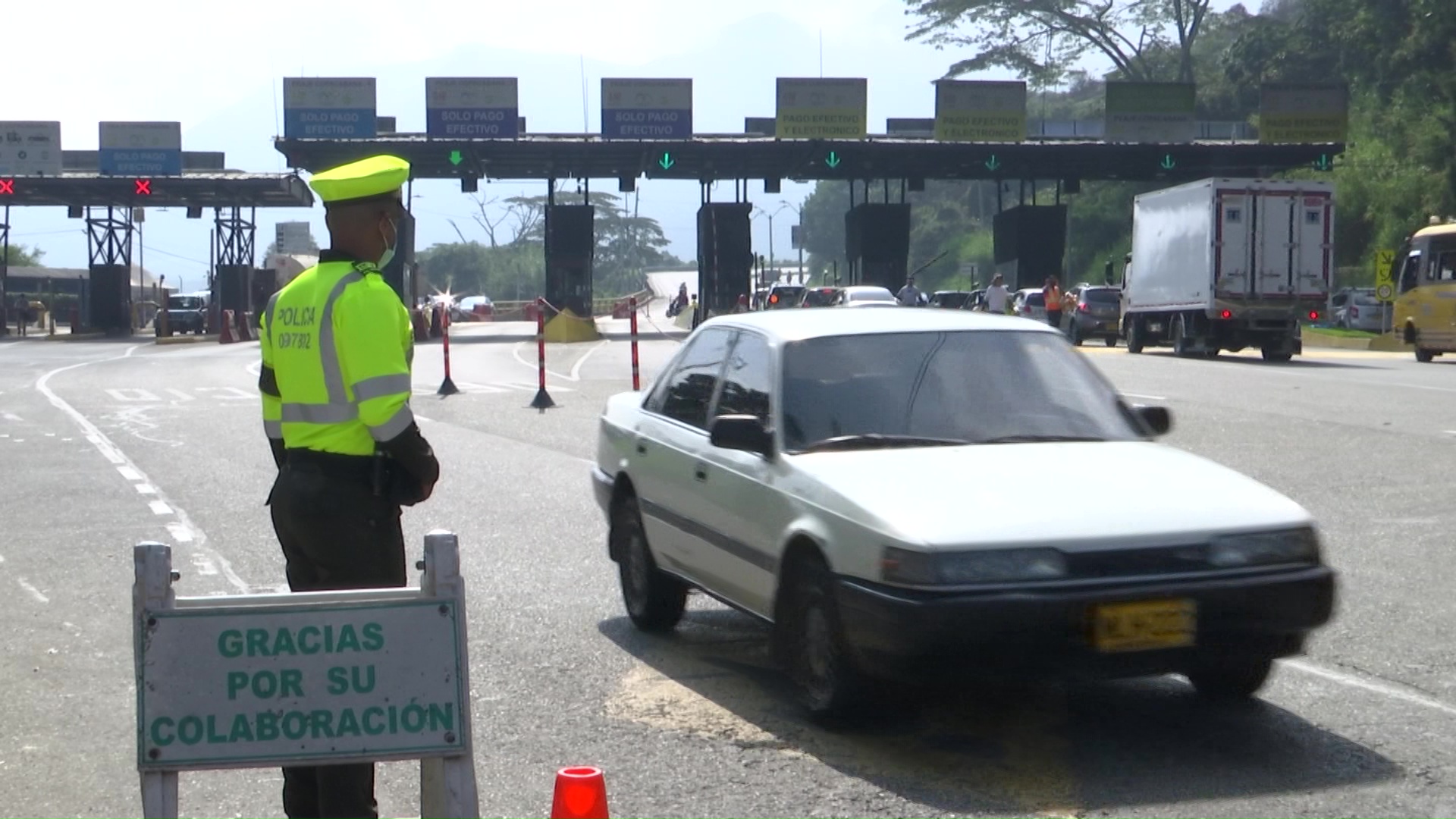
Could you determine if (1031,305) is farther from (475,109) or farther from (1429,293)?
(475,109)

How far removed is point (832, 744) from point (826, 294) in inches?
1697

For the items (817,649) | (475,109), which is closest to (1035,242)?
(475,109)

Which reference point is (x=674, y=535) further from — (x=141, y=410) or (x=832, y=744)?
(x=141, y=410)

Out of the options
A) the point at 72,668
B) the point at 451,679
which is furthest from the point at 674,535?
the point at 451,679

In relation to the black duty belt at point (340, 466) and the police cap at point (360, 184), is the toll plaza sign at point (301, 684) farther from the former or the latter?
the police cap at point (360, 184)

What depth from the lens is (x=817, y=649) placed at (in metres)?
6.23

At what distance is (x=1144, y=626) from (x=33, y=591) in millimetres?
6277

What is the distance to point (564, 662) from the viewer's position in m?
7.58

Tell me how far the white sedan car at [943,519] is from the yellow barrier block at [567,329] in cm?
3971

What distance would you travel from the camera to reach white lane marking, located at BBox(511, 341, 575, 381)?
29.0 m

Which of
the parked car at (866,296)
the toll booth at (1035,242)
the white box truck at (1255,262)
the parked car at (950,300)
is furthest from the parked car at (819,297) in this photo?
the white box truck at (1255,262)

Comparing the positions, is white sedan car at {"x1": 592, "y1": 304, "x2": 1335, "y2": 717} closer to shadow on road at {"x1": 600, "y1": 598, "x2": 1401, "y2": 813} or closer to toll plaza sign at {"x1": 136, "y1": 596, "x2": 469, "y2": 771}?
shadow on road at {"x1": 600, "y1": 598, "x2": 1401, "y2": 813}

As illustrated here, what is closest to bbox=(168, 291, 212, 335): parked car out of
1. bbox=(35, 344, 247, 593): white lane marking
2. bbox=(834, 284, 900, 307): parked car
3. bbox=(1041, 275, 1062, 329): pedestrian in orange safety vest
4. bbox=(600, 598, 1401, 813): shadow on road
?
bbox=(35, 344, 247, 593): white lane marking

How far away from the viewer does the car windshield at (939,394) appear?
22.4 ft
